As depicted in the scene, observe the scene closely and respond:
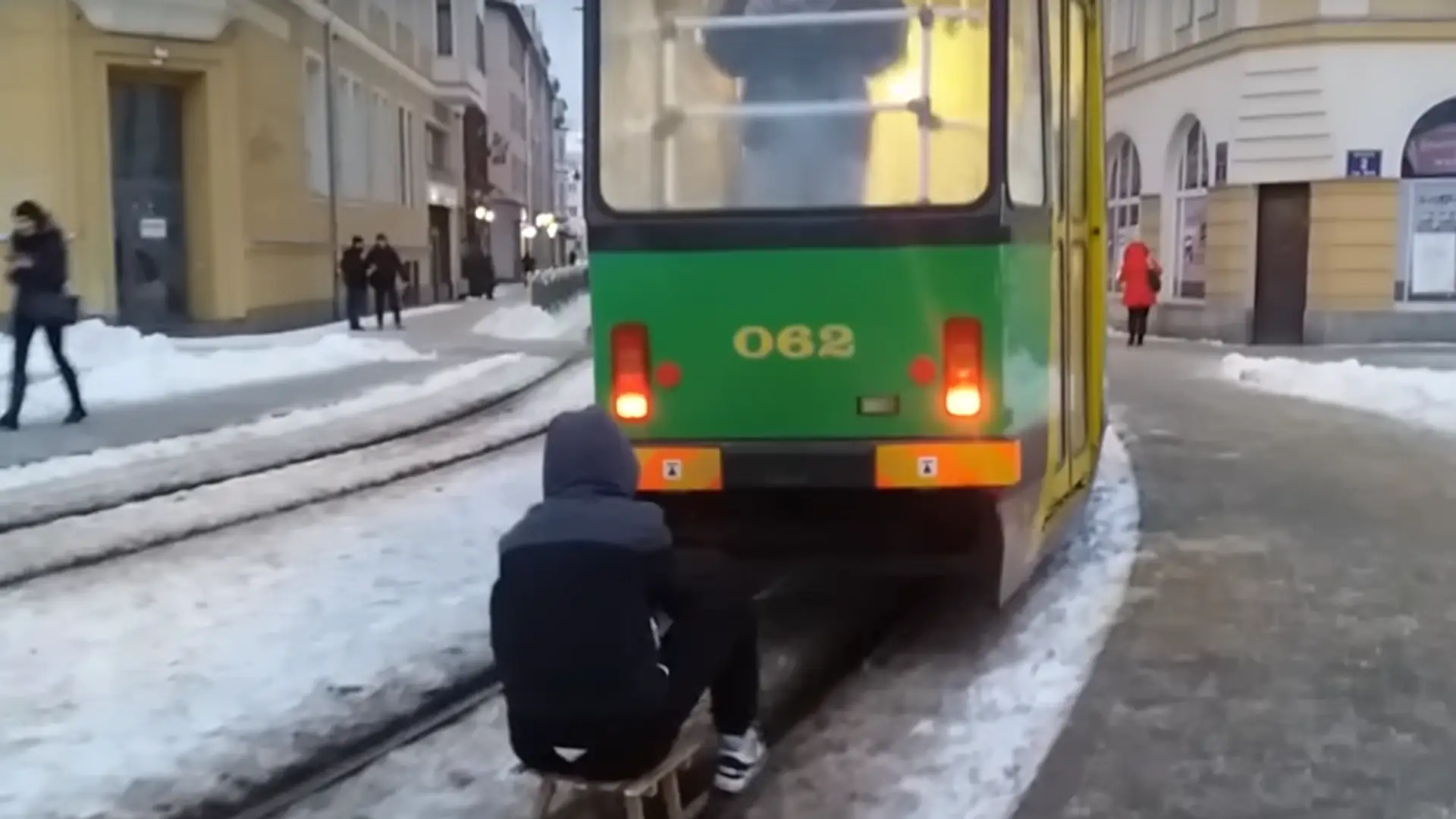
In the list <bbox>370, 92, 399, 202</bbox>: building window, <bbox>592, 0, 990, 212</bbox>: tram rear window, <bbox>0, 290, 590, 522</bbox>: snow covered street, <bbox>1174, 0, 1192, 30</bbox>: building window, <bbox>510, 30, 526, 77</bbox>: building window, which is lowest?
<bbox>0, 290, 590, 522</bbox>: snow covered street

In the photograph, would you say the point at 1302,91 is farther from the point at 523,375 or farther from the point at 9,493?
the point at 9,493

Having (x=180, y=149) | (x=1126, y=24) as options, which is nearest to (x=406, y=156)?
(x=180, y=149)

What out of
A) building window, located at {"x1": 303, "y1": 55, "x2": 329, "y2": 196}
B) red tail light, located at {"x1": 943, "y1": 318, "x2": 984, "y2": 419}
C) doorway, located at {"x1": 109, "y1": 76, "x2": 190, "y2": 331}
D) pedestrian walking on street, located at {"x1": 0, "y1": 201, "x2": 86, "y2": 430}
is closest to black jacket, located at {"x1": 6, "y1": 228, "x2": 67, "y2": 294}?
pedestrian walking on street, located at {"x1": 0, "y1": 201, "x2": 86, "y2": 430}

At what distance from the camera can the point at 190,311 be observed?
28.0 m

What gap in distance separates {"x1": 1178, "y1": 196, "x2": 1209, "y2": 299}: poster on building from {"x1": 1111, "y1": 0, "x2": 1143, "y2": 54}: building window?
188 inches

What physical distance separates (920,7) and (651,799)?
3.40m

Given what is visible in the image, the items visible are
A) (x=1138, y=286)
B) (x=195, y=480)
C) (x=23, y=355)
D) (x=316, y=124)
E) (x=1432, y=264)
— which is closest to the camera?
(x=195, y=480)

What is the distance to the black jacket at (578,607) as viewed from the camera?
4492mm

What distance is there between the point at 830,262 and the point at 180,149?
23.5m

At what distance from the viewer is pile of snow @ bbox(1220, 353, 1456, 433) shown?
1636 cm

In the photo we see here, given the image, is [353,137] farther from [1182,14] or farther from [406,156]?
[1182,14]

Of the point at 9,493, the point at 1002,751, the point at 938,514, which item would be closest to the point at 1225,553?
the point at 938,514

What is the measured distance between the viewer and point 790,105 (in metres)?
6.93

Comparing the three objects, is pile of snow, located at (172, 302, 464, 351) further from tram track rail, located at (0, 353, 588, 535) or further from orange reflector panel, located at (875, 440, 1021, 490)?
orange reflector panel, located at (875, 440, 1021, 490)
